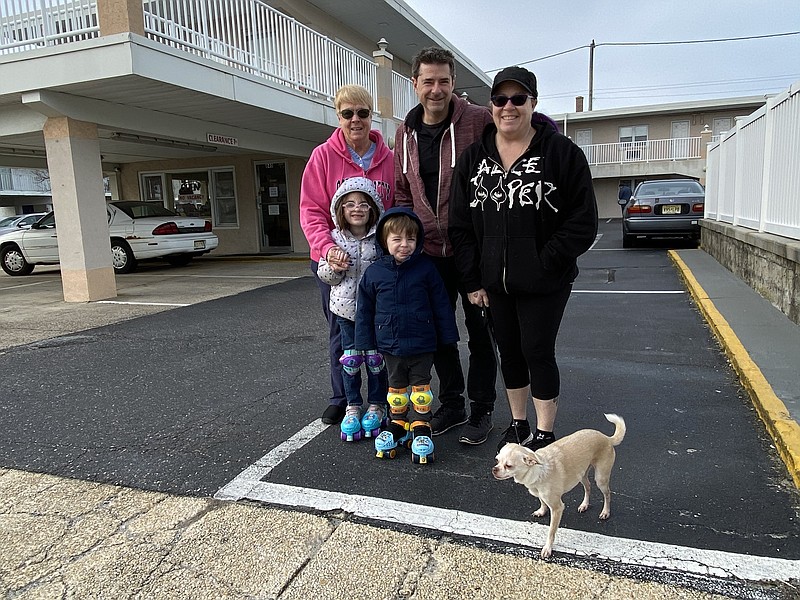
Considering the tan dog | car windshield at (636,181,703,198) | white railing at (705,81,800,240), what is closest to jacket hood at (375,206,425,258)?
the tan dog

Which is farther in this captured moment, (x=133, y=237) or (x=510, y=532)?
(x=133, y=237)

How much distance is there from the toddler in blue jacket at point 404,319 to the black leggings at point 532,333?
295 millimetres

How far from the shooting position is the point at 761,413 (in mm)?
3557

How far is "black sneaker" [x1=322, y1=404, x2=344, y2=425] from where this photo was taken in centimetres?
375

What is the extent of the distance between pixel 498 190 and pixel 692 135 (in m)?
32.3

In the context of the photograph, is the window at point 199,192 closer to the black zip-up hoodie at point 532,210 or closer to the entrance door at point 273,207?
the entrance door at point 273,207

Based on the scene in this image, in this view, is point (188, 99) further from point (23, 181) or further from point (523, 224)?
point (23, 181)

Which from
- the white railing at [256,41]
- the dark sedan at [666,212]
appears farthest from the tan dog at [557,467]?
the dark sedan at [666,212]

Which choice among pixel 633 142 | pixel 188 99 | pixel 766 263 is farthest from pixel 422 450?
pixel 633 142

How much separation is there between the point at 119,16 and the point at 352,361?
20.0ft

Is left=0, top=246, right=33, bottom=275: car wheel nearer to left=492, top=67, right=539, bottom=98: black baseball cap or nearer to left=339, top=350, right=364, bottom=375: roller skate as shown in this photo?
left=339, top=350, right=364, bottom=375: roller skate

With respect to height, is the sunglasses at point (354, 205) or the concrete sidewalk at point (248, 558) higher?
the sunglasses at point (354, 205)

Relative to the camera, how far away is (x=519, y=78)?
273 cm

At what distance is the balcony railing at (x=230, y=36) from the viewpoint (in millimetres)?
7918
